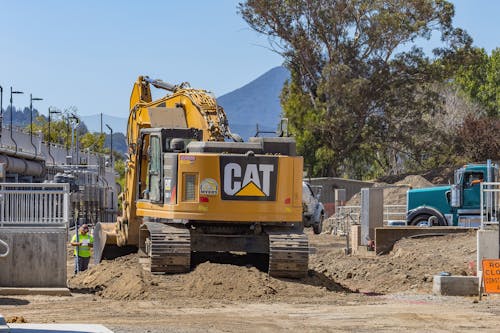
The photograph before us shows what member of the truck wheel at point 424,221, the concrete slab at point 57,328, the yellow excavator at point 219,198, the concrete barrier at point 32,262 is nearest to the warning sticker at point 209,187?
the yellow excavator at point 219,198

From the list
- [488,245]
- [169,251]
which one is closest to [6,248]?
[169,251]

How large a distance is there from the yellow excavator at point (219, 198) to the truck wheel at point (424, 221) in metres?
17.1

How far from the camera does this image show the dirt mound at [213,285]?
19.4 meters

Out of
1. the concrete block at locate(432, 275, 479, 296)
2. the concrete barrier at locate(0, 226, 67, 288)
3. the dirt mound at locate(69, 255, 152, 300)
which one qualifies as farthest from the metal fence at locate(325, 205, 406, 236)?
the concrete barrier at locate(0, 226, 67, 288)

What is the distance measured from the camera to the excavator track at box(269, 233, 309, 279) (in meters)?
20.0

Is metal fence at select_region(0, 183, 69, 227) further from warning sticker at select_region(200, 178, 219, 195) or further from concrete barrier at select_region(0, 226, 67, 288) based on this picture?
warning sticker at select_region(200, 178, 219, 195)

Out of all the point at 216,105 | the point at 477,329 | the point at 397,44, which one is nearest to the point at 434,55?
the point at 397,44

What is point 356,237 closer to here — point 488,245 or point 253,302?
point 488,245

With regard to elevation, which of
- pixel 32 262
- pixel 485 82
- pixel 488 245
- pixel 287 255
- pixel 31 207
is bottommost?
pixel 32 262

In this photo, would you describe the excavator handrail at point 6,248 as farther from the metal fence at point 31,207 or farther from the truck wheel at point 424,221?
the truck wheel at point 424,221

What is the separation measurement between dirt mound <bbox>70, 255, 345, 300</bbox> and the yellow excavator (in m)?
0.26

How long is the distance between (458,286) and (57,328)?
390 inches

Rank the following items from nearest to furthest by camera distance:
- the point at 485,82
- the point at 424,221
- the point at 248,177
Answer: the point at 248,177
the point at 424,221
the point at 485,82

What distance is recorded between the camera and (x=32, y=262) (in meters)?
20.5
